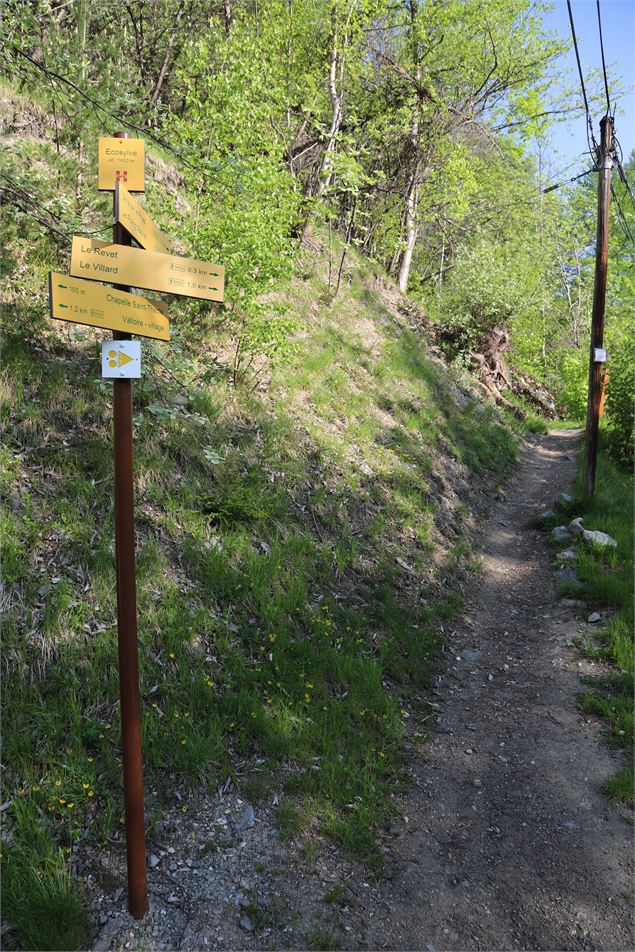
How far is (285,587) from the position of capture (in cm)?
585

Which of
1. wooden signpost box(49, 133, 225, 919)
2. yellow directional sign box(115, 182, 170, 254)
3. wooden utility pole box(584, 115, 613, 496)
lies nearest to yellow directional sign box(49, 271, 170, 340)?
wooden signpost box(49, 133, 225, 919)

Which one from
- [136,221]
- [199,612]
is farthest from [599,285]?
[136,221]

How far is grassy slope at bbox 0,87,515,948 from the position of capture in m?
3.65

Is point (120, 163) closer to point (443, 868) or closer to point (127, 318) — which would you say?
point (127, 318)

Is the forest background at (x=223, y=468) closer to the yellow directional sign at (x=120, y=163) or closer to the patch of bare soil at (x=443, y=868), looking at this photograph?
the patch of bare soil at (x=443, y=868)

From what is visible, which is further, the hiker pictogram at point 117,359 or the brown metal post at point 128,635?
the brown metal post at point 128,635

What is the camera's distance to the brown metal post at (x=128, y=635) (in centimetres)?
312

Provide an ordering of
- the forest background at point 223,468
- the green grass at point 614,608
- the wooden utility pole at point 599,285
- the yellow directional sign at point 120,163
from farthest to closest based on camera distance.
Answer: the wooden utility pole at point 599,285 → the green grass at point 614,608 → the forest background at point 223,468 → the yellow directional sign at point 120,163

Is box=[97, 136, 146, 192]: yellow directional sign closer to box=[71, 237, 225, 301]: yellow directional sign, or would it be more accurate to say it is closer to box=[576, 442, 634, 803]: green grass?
box=[71, 237, 225, 301]: yellow directional sign

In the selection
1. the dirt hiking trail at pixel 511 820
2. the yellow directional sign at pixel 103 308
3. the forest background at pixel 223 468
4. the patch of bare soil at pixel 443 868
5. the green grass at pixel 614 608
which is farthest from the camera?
the green grass at pixel 614 608

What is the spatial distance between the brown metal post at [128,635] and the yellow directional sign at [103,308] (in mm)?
115

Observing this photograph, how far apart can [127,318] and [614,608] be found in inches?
270

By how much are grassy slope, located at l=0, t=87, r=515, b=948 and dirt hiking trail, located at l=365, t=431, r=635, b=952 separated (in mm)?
411

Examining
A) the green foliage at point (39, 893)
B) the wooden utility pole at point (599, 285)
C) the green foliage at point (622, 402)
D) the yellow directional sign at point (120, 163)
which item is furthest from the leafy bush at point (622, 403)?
the green foliage at point (39, 893)
